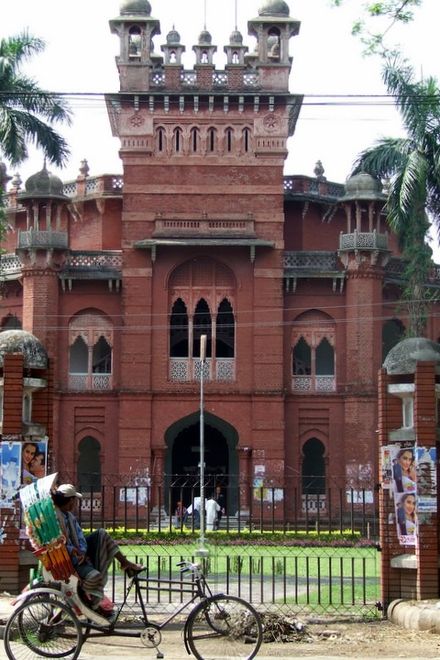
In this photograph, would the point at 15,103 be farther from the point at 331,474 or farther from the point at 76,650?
the point at 76,650

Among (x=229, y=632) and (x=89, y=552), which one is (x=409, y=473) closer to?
(x=229, y=632)

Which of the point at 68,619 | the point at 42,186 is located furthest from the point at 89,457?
the point at 68,619

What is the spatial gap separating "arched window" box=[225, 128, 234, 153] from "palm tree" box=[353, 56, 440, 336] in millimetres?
5293

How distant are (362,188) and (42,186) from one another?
9.24 m

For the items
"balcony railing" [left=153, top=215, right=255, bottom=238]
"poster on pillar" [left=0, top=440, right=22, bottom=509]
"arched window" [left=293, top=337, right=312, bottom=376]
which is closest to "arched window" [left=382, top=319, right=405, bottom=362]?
"arched window" [left=293, top=337, right=312, bottom=376]

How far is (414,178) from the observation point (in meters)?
29.4

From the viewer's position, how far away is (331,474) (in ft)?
111

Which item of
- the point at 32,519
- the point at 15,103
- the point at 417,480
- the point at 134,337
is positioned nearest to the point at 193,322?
the point at 134,337

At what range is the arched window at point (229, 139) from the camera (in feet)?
114

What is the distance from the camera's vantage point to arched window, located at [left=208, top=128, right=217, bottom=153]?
3459 cm

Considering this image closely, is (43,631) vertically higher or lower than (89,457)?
lower

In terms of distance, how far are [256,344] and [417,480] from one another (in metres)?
21.7

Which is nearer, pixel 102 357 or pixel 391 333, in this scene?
pixel 102 357

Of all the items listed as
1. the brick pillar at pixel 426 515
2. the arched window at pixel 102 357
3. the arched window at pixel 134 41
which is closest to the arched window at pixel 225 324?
the arched window at pixel 102 357
